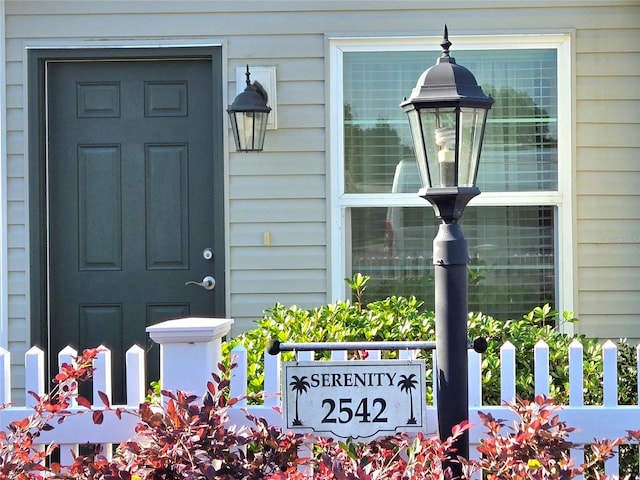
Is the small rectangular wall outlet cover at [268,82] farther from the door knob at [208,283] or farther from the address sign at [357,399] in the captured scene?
the address sign at [357,399]

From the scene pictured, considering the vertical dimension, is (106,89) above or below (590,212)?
above

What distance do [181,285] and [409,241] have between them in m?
1.41

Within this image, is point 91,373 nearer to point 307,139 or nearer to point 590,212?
point 307,139

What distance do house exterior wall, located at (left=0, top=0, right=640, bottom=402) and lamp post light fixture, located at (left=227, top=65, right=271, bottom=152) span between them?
9cm

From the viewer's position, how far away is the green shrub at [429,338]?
3.08 metres

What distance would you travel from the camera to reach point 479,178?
505cm

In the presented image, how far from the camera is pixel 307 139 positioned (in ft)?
16.4

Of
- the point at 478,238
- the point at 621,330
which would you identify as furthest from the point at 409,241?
the point at 621,330

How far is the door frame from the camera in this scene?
5008mm

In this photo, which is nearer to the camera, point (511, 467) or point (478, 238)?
point (511, 467)

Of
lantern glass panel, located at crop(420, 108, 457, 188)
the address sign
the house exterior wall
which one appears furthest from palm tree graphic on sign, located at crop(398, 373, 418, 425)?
the house exterior wall

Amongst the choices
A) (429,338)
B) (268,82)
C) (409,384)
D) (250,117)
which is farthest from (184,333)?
(268,82)

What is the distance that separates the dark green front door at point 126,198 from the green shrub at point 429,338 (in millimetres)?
1609

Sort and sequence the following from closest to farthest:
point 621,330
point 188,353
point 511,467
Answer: point 511,467 < point 188,353 < point 621,330
